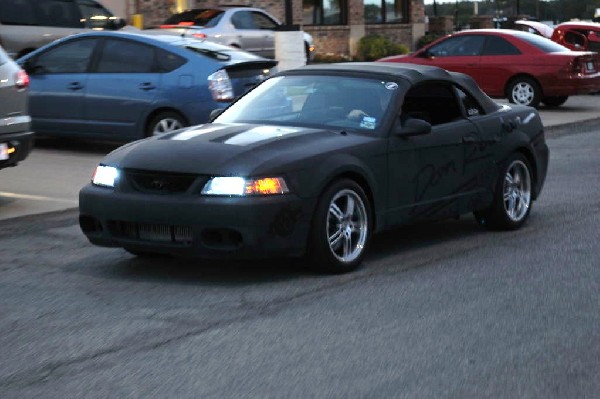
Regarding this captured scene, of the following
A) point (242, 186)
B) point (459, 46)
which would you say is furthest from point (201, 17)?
point (242, 186)

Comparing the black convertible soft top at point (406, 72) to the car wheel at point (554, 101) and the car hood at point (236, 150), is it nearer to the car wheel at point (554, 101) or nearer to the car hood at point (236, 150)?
the car hood at point (236, 150)

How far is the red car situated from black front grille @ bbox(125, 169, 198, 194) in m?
15.3

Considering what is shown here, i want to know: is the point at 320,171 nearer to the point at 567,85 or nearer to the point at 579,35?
the point at 567,85

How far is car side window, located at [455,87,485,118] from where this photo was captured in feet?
31.8

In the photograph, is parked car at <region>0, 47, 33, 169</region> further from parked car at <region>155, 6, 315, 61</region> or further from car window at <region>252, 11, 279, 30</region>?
car window at <region>252, 11, 279, 30</region>

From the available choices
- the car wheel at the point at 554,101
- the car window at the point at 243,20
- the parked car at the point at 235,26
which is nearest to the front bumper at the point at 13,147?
the car wheel at the point at 554,101

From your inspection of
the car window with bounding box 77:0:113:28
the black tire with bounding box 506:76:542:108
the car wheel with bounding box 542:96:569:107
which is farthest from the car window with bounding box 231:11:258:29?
the car wheel with bounding box 542:96:569:107

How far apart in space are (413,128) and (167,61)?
269 inches

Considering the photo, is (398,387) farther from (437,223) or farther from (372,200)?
(437,223)

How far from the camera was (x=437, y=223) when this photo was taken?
10.4m

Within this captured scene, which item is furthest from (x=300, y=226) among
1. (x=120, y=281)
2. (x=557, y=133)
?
(x=557, y=133)

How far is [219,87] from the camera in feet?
47.6

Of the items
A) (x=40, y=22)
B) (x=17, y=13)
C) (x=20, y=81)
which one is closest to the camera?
(x=20, y=81)

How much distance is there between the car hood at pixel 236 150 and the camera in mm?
7754
